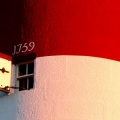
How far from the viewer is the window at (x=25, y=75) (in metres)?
14.9

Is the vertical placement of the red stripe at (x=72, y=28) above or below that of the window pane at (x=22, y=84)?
above

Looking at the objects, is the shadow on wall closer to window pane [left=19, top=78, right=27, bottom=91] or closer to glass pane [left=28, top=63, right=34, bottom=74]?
glass pane [left=28, top=63, right=34, bottom=74]

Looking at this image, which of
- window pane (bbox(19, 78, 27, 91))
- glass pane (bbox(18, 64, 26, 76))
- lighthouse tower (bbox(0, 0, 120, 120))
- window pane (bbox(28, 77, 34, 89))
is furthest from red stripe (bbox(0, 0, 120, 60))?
window pane (bbox(19, 78, 27, 91))

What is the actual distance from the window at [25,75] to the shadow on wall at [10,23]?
0.54 meters

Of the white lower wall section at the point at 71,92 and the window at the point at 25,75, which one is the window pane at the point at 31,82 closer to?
the window at the point at 25,75

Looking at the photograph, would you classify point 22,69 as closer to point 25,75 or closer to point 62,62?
point 25,75

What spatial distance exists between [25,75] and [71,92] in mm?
1424

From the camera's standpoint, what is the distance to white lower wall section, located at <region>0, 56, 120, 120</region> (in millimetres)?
14211

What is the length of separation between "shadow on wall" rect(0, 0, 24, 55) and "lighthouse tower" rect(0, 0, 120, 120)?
3cm

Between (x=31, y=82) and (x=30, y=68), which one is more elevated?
(x=30, y=68)

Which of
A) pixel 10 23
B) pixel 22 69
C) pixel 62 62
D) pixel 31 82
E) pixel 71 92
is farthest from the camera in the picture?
pixel 10 23

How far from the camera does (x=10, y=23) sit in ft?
51.9

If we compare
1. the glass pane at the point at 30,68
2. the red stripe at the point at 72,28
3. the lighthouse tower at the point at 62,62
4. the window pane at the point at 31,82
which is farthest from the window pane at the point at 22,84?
the red stripe at the point at 72,28

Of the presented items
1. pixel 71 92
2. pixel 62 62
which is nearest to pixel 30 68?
pixel 62 62
